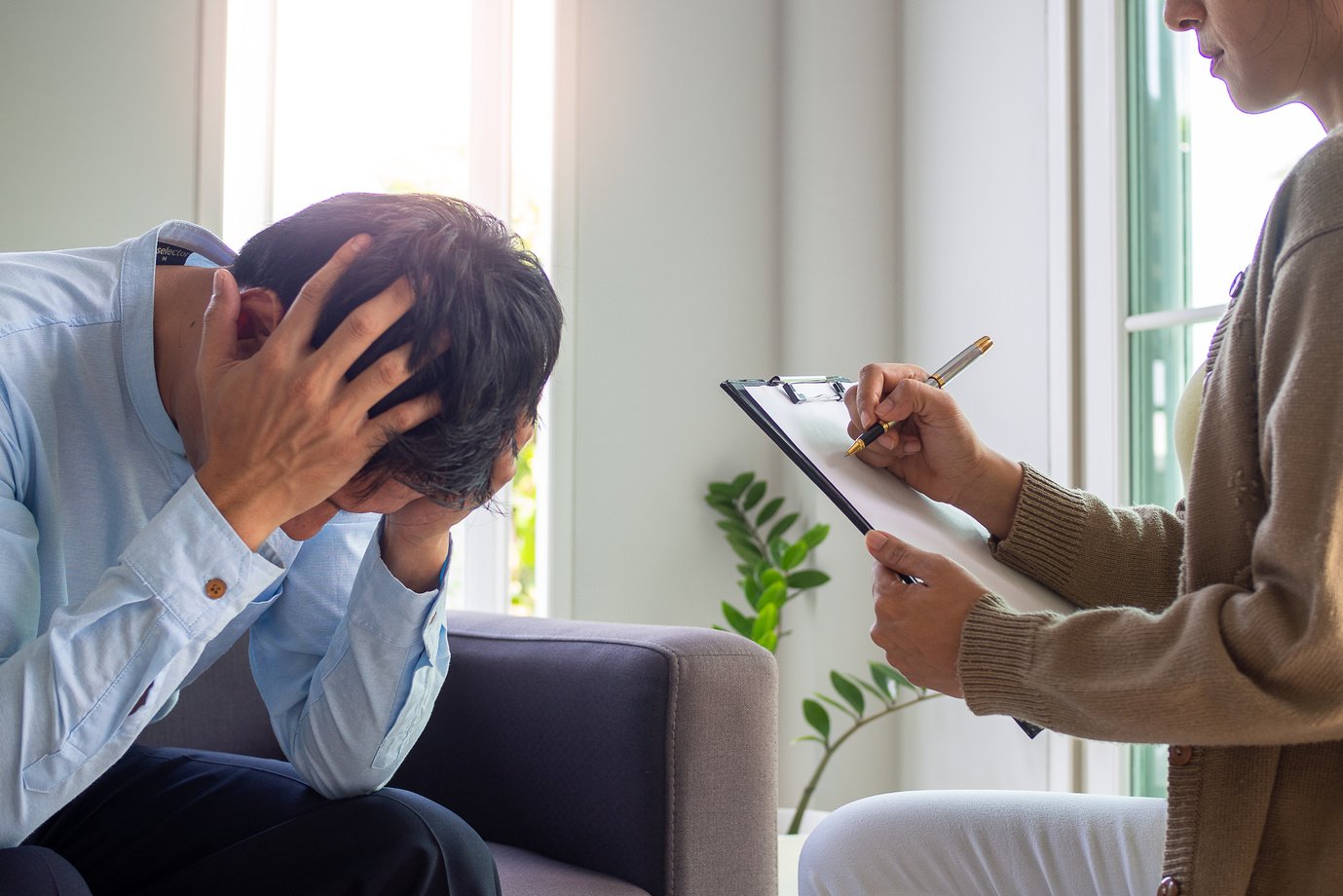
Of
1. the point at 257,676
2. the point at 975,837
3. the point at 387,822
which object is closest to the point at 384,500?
the point at 387,822

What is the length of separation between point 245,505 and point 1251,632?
27.3 inches

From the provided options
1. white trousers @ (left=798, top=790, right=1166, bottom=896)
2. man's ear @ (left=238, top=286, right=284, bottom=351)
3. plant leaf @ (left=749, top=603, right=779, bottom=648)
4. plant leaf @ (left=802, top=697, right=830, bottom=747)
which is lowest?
plant leaf @ (left=802, top=697, right=830, bottom=747)

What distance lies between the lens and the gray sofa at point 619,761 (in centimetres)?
115

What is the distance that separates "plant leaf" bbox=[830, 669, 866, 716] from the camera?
7.63ft

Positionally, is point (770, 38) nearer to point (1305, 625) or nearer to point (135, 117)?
point (135, 117)

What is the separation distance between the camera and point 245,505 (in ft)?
2.79

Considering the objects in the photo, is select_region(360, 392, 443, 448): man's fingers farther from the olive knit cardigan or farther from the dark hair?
the olive knit cardigan

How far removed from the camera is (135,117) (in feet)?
7.00

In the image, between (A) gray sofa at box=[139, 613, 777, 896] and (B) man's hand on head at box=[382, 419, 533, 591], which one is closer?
(B) man's hand on head at box=[382, 419, 533, 591]

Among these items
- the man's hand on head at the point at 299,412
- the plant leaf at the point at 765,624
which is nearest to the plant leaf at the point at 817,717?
the plant leaf at the point at 765,624

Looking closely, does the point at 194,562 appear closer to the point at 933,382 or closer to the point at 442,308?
the point at 442,308

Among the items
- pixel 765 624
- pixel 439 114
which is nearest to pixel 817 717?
pixel 765 624

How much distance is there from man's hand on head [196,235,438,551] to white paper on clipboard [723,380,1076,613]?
0.32m

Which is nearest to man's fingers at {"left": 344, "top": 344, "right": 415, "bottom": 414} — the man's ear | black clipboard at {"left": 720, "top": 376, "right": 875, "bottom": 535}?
the man's ear
